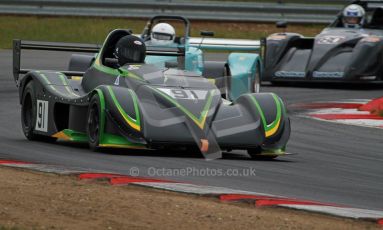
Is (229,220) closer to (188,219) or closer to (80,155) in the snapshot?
(188,219)

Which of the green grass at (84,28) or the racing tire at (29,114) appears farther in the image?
the green grass at (84,28)

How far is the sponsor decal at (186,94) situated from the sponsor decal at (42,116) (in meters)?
1.51

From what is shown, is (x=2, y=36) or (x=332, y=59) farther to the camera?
(x=2, y=36)

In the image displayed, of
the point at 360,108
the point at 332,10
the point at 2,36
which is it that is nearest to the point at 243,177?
the point at 360,108

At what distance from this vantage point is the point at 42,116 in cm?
1105

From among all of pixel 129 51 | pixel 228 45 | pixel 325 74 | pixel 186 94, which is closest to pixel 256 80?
pixel 228 45

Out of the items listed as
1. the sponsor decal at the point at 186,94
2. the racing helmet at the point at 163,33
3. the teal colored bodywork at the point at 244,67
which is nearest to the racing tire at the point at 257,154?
the sponsor decal at the point at 186,94

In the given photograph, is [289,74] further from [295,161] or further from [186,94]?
[186,94]

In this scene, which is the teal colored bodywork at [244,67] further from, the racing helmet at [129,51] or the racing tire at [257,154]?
the racing tire at [257,154]

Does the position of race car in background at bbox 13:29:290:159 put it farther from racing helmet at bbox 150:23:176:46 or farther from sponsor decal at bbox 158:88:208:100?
racing helmet at bbox 150:23:176:46

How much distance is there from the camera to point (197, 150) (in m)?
10.2

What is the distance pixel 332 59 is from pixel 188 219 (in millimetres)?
12728

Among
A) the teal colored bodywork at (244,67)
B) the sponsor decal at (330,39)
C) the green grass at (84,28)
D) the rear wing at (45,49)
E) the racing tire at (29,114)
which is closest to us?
the racing tire at (29,114)

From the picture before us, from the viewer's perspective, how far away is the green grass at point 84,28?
83.0 ft
